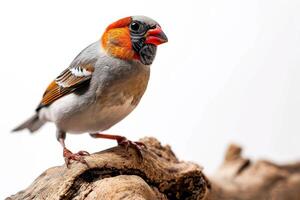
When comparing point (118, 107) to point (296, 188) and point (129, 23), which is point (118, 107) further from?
point (296, 188)

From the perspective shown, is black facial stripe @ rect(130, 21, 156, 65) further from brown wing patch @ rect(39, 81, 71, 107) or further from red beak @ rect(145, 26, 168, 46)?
brown wing patch @ rect(39, 81, 71, 107)

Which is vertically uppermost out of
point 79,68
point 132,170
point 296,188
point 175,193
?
point 79,68

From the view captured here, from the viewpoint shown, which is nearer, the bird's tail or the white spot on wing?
the white spot on wing

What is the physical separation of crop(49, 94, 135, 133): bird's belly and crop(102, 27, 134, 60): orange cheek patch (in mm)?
297

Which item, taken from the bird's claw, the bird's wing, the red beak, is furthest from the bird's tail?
the red beak

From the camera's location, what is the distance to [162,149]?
420 cm

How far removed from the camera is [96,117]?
11.8 ft

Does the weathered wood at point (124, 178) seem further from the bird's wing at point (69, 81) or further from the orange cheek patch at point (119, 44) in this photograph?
the orange cheek patch at point (119, 44)

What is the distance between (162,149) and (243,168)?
1.19m

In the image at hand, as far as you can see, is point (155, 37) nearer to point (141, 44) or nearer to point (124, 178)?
point (141, 44)

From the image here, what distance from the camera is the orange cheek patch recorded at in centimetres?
359

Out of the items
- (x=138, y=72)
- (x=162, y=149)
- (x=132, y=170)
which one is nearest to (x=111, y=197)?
(x=132, y=170)

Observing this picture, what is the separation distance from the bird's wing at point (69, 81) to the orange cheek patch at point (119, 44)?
17 cm

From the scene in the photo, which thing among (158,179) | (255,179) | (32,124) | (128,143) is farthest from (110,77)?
(255,179)
